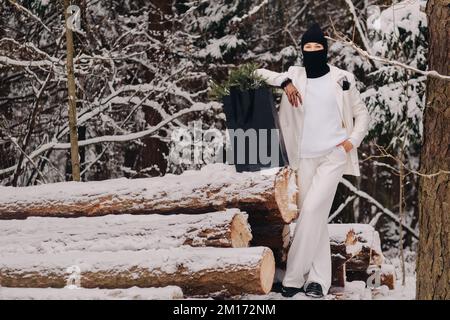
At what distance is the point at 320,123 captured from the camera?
584cm

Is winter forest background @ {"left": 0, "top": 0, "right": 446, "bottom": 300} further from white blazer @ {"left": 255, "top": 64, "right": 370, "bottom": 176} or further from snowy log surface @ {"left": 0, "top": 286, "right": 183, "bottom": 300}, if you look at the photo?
snowy log surface @ {"left": 0, "top": 286, "right": 183, "bottom": 300}

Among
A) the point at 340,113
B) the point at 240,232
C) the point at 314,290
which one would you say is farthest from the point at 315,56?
the point at 314,290

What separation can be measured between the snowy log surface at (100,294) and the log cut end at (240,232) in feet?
2.24

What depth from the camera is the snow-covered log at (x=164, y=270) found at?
5.38 meters

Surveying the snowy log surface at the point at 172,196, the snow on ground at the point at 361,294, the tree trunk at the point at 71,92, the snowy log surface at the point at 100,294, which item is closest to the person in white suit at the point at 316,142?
the snow on ground at the point at 361,294

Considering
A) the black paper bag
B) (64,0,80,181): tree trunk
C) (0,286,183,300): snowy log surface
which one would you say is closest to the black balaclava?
the black paper bag

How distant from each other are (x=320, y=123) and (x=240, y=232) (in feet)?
3.72

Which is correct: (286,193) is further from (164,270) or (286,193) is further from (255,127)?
(164,270)

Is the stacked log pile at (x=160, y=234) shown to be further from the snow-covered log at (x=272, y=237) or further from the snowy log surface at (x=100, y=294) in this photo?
the snowy log surface at (x=100, y=294)

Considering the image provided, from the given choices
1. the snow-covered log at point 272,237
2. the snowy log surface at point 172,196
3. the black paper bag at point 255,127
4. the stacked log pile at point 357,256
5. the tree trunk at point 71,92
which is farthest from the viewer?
the tree trunk at point 71,92

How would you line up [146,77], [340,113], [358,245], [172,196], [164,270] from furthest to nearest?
[146,77]
[358,245]
[172,196]
[340,113]
[164,270]

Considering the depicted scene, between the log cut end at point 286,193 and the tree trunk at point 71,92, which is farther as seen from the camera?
the tree trunk at point 71,92
